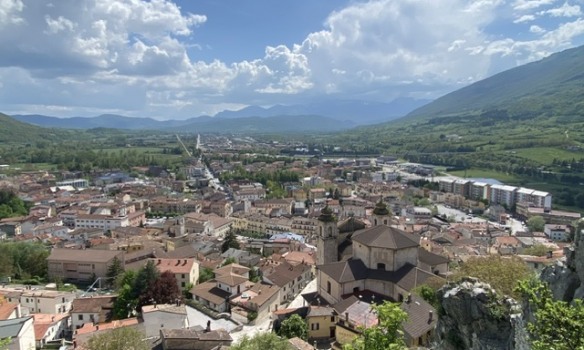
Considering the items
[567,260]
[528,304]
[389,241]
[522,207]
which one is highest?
[567,260]

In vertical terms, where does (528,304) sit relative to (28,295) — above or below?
above

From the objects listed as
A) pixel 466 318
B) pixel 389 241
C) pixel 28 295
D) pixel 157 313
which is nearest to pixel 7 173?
pixel 28 295

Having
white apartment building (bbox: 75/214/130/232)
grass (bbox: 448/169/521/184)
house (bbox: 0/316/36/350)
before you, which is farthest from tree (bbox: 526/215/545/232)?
house (bbox: 0/316/36/350)

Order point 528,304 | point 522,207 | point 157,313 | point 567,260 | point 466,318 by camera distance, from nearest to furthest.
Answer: point 528,304 < point 567,260 < point 466,318 < point 157,313 < point 522,207

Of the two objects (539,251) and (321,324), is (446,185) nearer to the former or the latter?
(539,251)

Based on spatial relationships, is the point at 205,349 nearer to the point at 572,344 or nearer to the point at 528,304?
the point at 528,304

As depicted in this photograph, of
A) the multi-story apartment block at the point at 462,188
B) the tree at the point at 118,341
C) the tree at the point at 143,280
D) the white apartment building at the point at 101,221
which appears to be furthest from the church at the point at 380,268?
the multi-story apartment block at the point at 462,188

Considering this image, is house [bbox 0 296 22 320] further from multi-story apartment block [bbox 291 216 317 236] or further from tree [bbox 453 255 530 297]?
multi-story apartment block [bbox 291 216 317 236]

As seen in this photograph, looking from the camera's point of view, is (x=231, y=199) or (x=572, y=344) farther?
(x=231, y=199)
